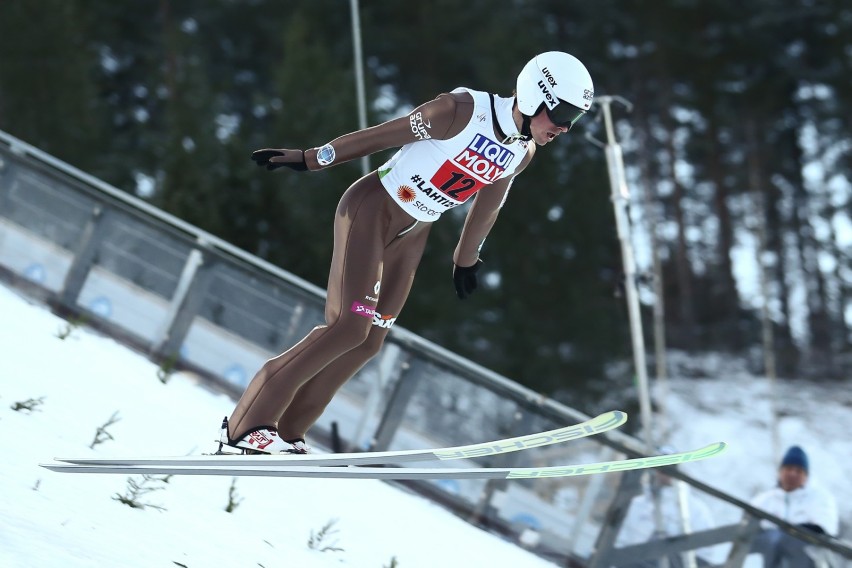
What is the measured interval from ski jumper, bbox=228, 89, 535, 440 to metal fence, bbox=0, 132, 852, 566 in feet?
9.10

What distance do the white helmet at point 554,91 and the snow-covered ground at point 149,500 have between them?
6.61 feet

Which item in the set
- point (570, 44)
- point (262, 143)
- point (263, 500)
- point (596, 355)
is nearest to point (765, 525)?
point (263, 500)

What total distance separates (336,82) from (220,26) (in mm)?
9036

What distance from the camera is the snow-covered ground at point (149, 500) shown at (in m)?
3.80

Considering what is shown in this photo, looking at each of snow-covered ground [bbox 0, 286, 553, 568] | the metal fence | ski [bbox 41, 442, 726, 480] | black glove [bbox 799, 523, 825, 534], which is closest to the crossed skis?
ski [bbox 41, 442, 726, 480]

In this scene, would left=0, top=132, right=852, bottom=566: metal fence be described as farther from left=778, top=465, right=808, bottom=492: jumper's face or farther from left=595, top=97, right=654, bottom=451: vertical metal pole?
left=595, top=97, right=654, bottom=451: vertical metal pole

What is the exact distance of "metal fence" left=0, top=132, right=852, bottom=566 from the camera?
26.3 feet

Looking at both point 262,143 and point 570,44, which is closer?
point 262,143

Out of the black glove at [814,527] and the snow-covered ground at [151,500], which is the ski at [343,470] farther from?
the black glove at [814,527]

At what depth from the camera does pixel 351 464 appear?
15.8ft

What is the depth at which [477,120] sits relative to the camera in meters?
4.86

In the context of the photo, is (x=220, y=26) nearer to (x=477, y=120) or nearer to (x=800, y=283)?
(x=800, y=283)

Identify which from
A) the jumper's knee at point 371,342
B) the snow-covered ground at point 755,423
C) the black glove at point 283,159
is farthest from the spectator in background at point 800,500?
the snow-covered ground at point 755,423

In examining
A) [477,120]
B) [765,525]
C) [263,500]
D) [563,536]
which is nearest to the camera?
[477,120]
